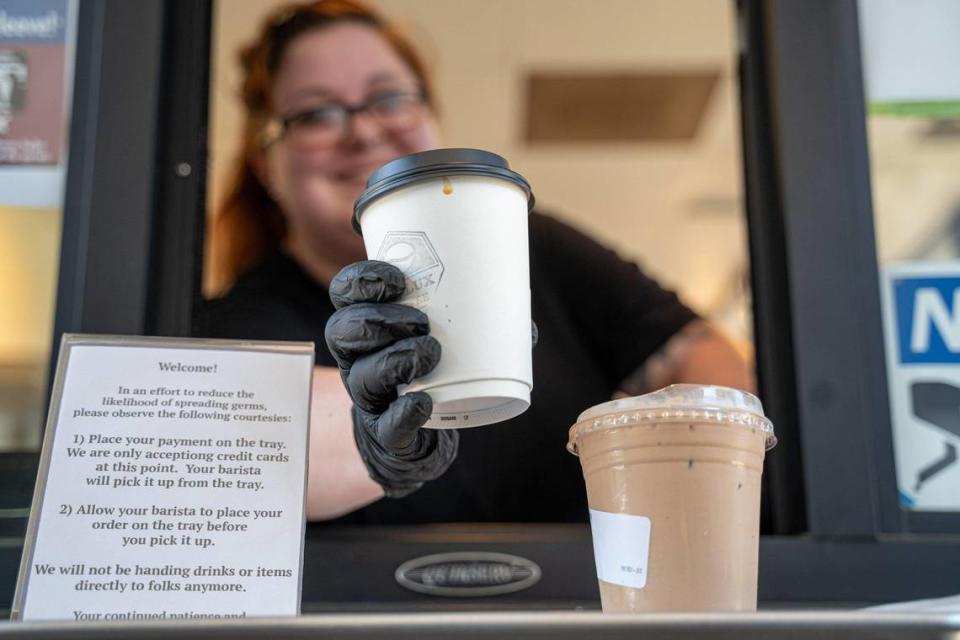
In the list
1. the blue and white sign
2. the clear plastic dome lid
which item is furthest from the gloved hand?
the blue and white sign

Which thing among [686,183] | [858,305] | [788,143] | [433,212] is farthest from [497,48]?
[433,212]

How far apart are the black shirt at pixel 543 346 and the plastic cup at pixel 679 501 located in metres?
0.87

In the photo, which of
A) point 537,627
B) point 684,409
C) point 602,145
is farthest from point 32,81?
point 602,145

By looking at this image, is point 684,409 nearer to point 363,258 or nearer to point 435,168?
point 435,168

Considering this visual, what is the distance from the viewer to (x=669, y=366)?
235 centimetres

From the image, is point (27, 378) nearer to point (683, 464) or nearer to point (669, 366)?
point (683, 464)

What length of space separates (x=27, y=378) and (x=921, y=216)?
1.66 m

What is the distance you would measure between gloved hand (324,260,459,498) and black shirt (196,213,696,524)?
2.52ft

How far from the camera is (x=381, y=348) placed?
1014mm

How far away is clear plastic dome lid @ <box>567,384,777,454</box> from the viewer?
1000 millimetres

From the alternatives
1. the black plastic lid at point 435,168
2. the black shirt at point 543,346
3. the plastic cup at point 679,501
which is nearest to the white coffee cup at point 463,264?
the black plastic lid at point 435,168

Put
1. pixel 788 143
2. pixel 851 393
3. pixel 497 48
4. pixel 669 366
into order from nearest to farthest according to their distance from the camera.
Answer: pixel 851 393, pixel 788 143, pixel 669 366, pixel 497 48

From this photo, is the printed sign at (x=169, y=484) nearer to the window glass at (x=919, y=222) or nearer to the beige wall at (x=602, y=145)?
the window glass at (x=919, y=222)

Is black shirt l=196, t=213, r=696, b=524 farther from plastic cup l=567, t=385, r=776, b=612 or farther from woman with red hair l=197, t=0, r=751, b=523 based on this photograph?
plastic cup l=567, t=385, r=776, b=612
